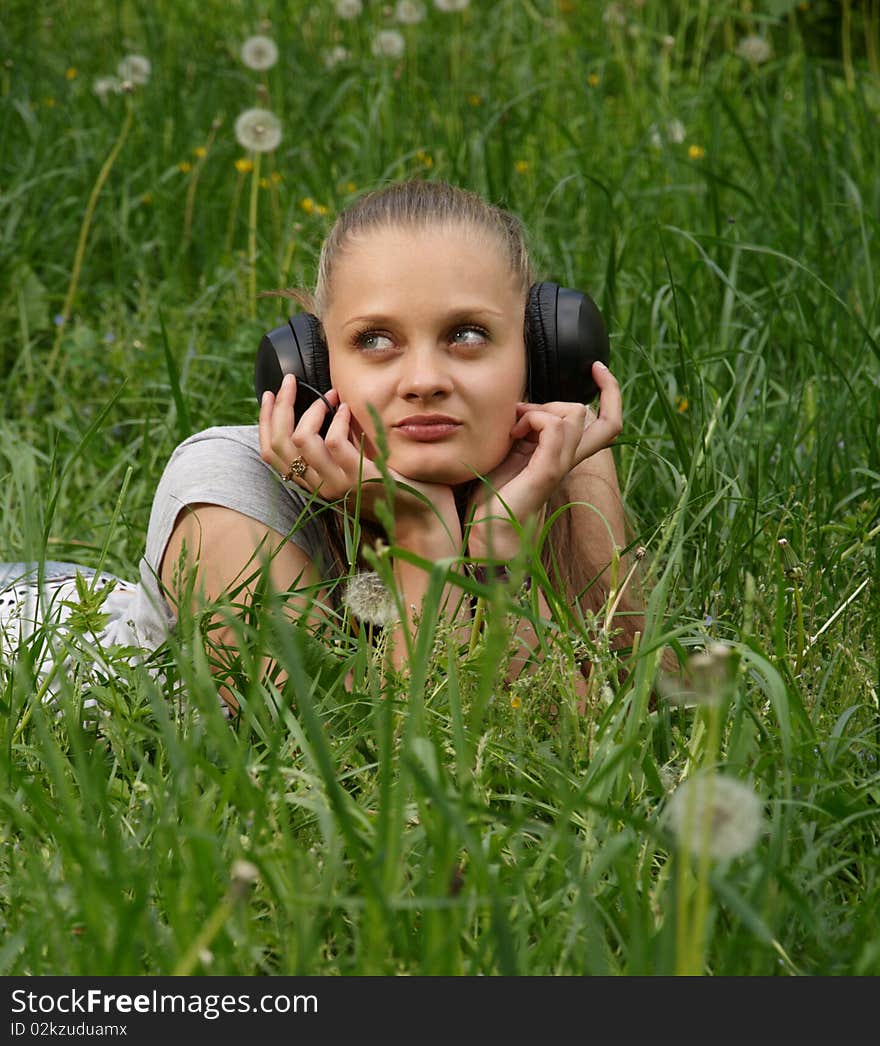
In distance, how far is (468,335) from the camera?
239 cm

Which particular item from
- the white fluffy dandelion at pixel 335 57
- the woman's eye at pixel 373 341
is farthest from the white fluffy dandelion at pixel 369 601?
the white fluffy dandelion at pixel 335 57

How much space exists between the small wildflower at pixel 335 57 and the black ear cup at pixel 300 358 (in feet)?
9.91

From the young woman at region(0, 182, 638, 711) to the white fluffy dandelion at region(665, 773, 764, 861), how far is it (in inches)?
45.2

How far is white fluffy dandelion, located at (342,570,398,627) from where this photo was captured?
202cm

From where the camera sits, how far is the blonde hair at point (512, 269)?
2479 mm

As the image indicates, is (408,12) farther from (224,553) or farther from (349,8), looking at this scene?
(224,553)

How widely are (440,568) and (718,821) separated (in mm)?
457

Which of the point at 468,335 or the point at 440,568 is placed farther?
the point at 468,335

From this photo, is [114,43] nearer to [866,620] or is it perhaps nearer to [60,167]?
[60,167]

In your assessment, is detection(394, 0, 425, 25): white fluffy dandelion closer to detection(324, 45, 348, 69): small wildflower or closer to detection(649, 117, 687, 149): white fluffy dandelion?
detection(324, 45, 348, 69): small wildflower

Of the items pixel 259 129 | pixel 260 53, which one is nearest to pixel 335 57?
pixel 260 53

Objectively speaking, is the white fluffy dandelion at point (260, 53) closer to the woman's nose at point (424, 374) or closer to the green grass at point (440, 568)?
the green grass at point (440, 568)

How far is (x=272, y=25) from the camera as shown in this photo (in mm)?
5641

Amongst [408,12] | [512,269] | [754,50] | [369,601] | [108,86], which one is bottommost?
[369,601]
